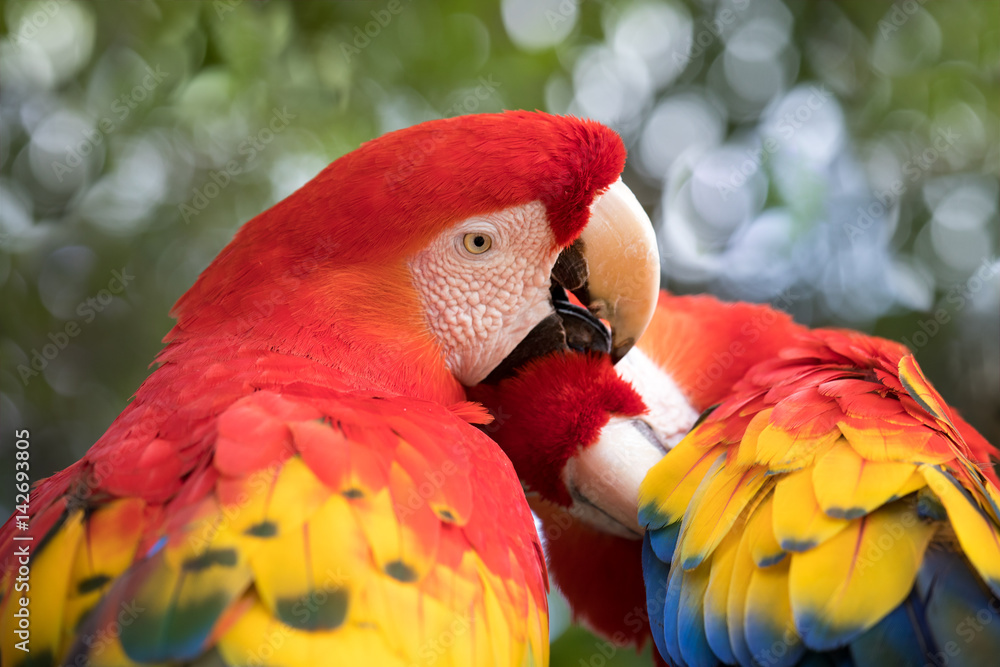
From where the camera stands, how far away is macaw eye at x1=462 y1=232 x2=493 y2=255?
1.09 metres

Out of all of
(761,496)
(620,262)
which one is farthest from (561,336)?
(761,496)

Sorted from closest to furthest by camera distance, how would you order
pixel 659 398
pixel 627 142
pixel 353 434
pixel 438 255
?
pixel 353 434
pixel 438 255
pixel 659 398
pixel 627 142

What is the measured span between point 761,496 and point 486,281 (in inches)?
19.1

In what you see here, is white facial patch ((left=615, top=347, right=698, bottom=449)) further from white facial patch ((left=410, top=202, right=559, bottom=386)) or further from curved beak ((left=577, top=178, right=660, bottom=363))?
white facial patch ((left=410, top=202, right=559, bottom=386))

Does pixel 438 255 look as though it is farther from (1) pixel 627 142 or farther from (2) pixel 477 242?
(1) pixel 627 142

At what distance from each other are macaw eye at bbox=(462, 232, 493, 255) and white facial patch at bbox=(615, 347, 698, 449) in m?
0.29

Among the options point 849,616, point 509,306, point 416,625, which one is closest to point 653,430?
point 509,306

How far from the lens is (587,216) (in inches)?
43.7

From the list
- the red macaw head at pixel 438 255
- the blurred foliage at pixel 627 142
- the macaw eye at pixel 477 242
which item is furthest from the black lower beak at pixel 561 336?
the blurred foliage at pixel 627 142

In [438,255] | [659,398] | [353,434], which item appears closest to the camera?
[353,434]

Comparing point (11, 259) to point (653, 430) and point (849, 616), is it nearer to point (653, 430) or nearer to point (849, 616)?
point (653, 430)

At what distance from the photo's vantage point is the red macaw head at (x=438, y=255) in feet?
3.39

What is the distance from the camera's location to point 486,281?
1110 millimetres

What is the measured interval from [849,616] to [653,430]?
434mm
